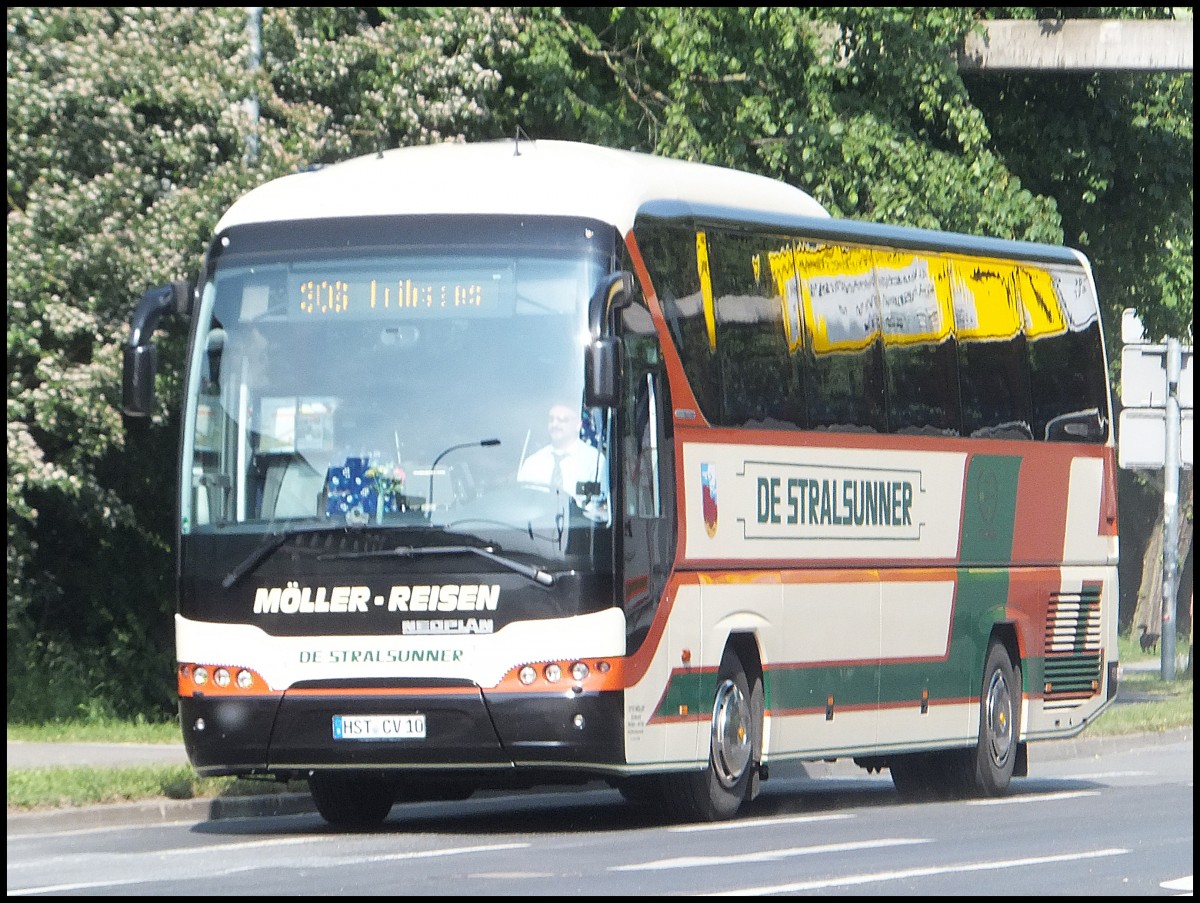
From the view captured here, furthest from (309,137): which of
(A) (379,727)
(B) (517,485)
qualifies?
(A) (379,727)

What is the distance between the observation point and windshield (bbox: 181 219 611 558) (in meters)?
14.5

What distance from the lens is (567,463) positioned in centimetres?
1445

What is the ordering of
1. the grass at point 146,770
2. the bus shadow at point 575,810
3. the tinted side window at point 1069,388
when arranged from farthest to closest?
the tinted side window at point 1069,388 < the grass at point 146,770 < the bus shadow at point 575,810

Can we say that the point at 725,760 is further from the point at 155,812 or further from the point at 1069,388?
the point at 1069,388

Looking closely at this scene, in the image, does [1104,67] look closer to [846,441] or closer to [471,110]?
[471,110]

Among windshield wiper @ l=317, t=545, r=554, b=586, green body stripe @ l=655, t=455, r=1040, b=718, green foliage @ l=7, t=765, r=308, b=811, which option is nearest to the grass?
green foliage @ l=7, t=765, r=308, b=811

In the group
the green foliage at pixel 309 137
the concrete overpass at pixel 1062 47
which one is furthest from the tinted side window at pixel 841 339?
the concrete overpass at pixel 1062 47

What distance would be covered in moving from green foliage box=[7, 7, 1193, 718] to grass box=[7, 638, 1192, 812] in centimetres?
144

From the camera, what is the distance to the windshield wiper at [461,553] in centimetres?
1435

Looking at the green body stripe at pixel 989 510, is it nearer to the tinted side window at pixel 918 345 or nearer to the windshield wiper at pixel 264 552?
the tinted side window at pixel 918 345

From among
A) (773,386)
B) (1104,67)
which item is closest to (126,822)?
(773,386)

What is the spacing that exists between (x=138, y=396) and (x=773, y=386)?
12.7 feet

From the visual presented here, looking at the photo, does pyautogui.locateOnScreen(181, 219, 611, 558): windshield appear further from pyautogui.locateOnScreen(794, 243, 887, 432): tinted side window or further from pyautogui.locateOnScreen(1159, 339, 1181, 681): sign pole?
pyautogui.locateOnScreen(1159, 339, 1181, 681): sign pole

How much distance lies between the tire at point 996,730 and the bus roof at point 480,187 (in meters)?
4.79
